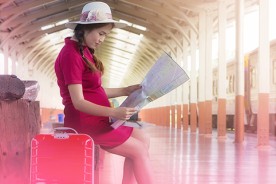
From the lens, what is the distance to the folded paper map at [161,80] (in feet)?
7.55

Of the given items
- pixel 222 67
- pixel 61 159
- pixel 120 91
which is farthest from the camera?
pixel 222 67

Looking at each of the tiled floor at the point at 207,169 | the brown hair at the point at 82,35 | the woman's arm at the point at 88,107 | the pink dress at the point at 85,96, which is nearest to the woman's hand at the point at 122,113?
the woman's arm at the point at 88,107

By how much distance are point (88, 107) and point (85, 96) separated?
A: 0.55 ft

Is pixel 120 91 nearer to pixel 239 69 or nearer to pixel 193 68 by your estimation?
pixel 239 69

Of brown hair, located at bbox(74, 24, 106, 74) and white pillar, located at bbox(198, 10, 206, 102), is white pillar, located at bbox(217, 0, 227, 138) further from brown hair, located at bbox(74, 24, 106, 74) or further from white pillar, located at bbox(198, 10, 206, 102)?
brown hair, located at bbox(74, 24, 106, 74)

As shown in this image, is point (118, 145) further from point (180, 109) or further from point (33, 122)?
point (180, 109)

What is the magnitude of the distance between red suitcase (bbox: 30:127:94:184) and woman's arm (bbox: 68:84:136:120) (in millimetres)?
143

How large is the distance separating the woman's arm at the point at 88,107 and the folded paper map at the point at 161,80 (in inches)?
3.3

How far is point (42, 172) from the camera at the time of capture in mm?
2312

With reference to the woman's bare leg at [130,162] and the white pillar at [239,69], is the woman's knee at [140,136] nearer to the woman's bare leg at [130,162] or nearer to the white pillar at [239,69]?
the woman's bare leg at [130,162]

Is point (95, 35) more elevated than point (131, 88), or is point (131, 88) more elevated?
point (95, 35)

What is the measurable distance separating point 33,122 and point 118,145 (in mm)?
693

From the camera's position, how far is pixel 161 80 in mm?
2334

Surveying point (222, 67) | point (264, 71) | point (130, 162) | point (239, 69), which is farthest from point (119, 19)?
point (130, 162)
